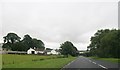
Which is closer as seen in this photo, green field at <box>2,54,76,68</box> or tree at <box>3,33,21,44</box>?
green field at <box>2,54,76,68</box>

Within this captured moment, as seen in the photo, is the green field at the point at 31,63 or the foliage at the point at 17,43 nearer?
the green field at the point at 31,63

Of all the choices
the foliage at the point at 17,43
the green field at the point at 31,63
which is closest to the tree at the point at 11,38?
the foliage at the point at 17,43

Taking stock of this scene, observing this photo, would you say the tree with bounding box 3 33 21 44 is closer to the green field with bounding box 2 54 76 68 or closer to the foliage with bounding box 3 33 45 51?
the foliage with bounding box 3 33 45 51

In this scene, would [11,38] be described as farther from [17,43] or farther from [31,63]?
[31,63]

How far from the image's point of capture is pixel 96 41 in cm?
12394

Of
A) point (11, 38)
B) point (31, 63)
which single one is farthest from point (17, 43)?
point (31, 63)

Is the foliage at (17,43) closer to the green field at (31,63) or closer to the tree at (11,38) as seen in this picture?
the tree at (11,38)

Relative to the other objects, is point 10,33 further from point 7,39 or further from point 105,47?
point 105,47

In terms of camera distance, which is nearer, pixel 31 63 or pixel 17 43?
pixel 31 63

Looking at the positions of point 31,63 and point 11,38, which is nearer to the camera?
point 31,63

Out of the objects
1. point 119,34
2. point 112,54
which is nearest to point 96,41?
point 112,54

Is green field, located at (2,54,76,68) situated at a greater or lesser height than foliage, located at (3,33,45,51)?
lesser

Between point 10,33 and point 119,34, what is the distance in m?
108

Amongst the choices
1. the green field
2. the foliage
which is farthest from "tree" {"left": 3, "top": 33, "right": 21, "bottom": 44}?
the green field
